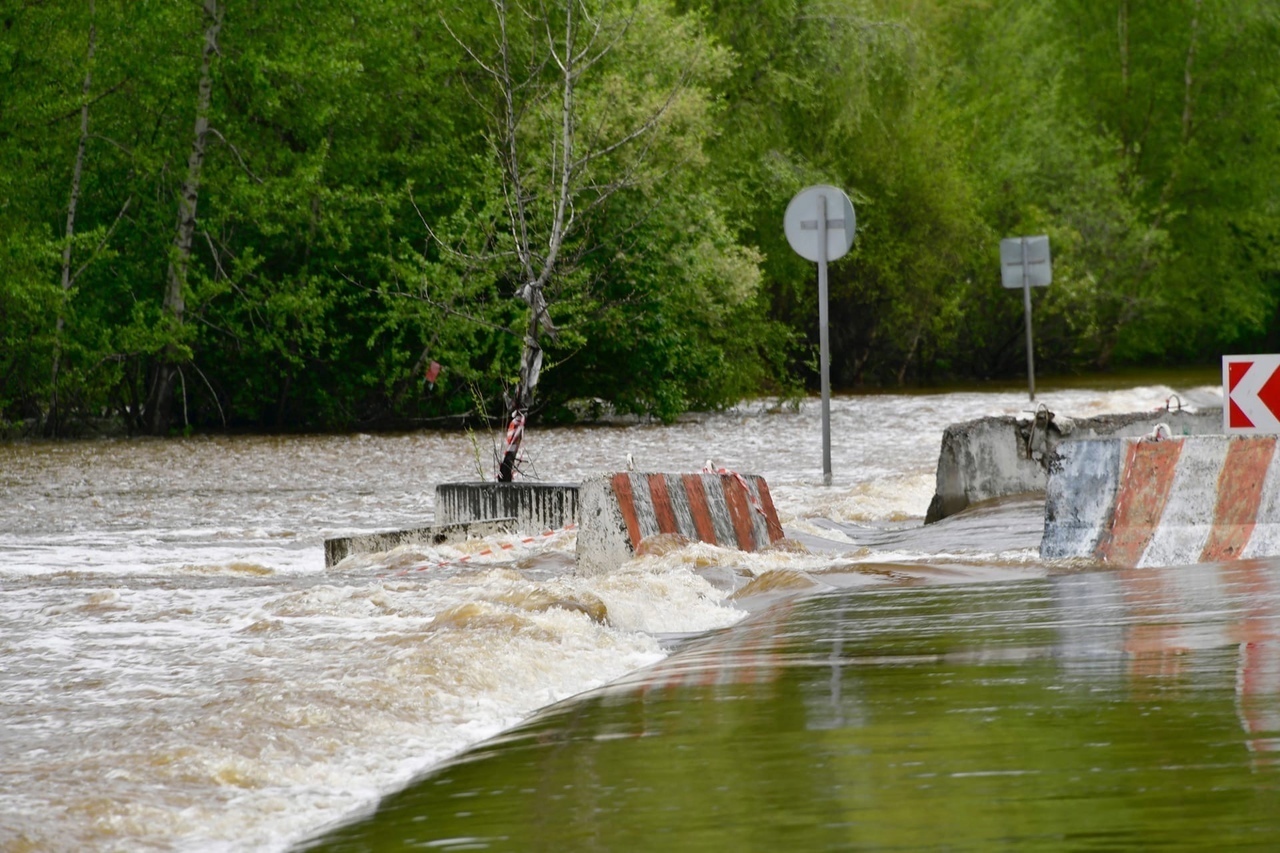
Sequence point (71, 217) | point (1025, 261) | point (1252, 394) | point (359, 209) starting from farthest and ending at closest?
point (1025, 261)
point (359, 209)
point (71, 217)
point (1252, 394)

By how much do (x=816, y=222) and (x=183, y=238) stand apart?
40.8ft

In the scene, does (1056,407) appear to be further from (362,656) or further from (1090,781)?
(1090,781)

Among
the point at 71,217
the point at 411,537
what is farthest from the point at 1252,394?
the point at 71,217

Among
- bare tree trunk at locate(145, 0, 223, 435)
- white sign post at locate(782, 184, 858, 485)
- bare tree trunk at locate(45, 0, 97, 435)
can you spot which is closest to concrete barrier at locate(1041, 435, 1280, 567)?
white sign post at locate(782, 184, 858, 485)

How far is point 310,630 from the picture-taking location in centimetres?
678

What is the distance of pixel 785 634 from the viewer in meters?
6.11

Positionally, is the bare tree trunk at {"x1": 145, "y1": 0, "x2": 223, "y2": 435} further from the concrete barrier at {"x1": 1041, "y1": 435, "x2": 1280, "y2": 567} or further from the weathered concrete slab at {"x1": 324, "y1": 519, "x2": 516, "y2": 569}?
the concrete barrier at {"x1": 1041, "y1": 435, "x2": 1280, "y2": 567}

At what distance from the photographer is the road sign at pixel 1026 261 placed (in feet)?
102

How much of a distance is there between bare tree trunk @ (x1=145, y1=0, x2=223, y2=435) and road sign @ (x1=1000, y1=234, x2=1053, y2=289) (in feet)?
45.9

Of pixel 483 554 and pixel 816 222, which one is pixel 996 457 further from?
pixel 816 222

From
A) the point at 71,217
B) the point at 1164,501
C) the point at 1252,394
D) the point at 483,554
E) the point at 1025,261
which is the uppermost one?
the point at 71,217

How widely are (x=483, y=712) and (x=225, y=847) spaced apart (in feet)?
4.93

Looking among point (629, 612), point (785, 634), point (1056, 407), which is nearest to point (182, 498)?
point (629, 612)

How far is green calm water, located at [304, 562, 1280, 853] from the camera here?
312cm
